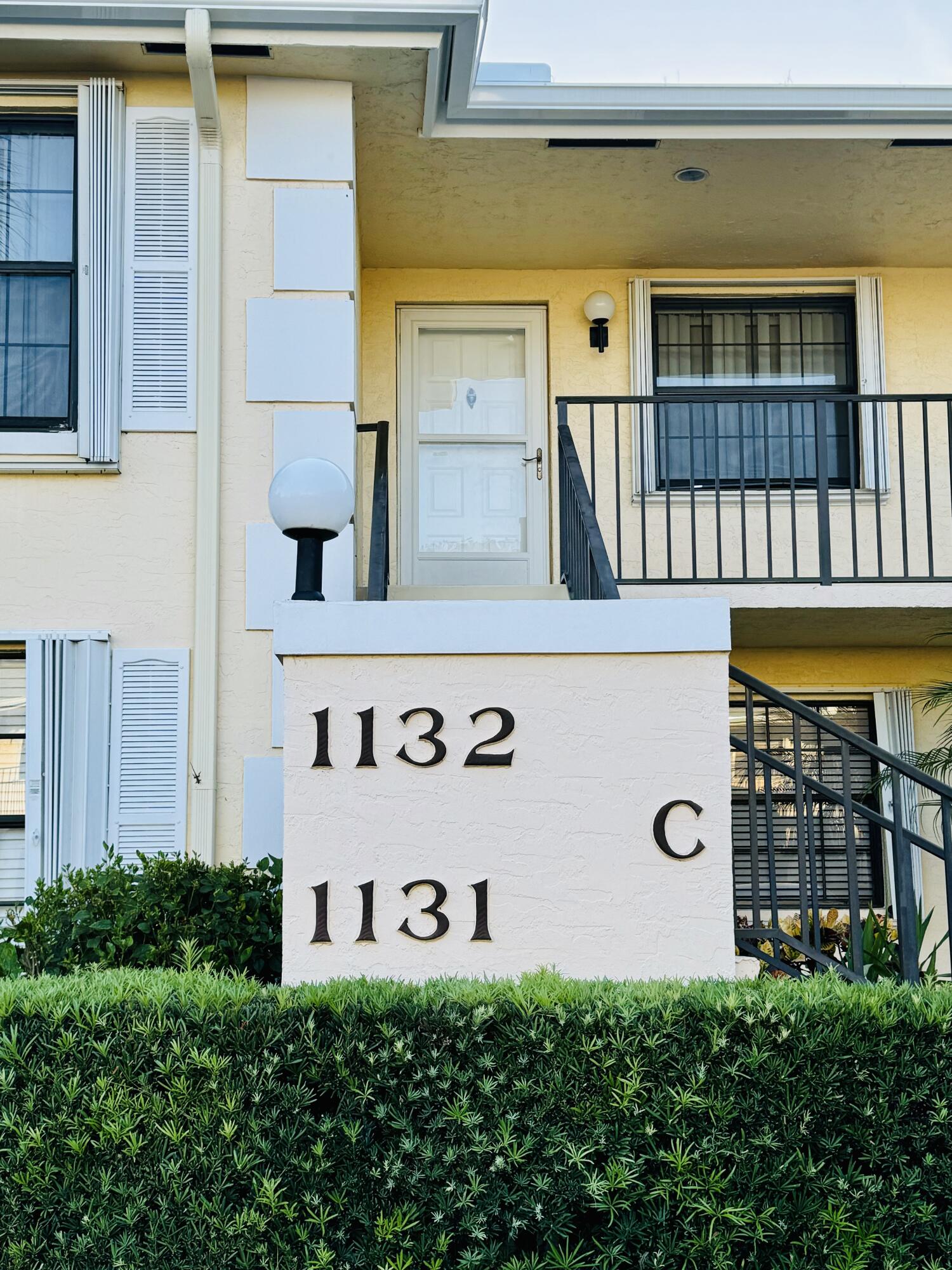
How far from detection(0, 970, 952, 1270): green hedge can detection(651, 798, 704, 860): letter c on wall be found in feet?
2.26

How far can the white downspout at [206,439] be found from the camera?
222 inches

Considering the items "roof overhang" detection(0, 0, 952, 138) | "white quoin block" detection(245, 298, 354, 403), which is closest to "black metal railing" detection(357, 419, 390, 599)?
"white quoin block" detection(245, 298, 354, 403)

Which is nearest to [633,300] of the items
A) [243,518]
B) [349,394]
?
[349,394]

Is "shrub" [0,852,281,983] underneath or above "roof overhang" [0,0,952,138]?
underneath

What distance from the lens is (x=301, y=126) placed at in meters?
6.10

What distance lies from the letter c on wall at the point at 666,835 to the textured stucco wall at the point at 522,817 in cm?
2

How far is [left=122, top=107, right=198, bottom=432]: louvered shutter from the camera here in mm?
5949

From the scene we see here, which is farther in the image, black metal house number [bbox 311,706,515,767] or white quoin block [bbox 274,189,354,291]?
white quoin block [bbox 274,189,354,291]

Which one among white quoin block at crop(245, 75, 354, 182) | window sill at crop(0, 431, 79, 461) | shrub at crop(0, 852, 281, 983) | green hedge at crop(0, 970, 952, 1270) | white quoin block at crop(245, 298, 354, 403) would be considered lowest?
green hedge at crop(0, 970, 952, 1270)

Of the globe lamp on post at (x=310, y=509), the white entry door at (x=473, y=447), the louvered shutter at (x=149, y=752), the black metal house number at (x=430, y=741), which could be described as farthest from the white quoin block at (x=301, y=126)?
the black metal house number at (x=430, y=741)

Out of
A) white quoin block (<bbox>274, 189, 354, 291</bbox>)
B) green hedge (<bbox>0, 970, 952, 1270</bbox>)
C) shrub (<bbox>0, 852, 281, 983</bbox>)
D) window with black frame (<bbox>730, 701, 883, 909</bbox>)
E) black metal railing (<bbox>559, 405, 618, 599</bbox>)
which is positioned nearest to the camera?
green hedge (<bbox>0, 970, 952, 1270</bbox>)

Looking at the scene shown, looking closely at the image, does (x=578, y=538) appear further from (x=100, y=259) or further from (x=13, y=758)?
(x=13, y=758)

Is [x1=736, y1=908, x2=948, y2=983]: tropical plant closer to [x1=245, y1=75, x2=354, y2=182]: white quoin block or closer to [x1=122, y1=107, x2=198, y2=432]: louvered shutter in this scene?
[x1=122, y1=107, x2=198, y2=432]: louvered shutter

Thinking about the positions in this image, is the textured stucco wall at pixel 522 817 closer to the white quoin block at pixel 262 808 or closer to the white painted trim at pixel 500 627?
the white painted trim at pixel 500 627
